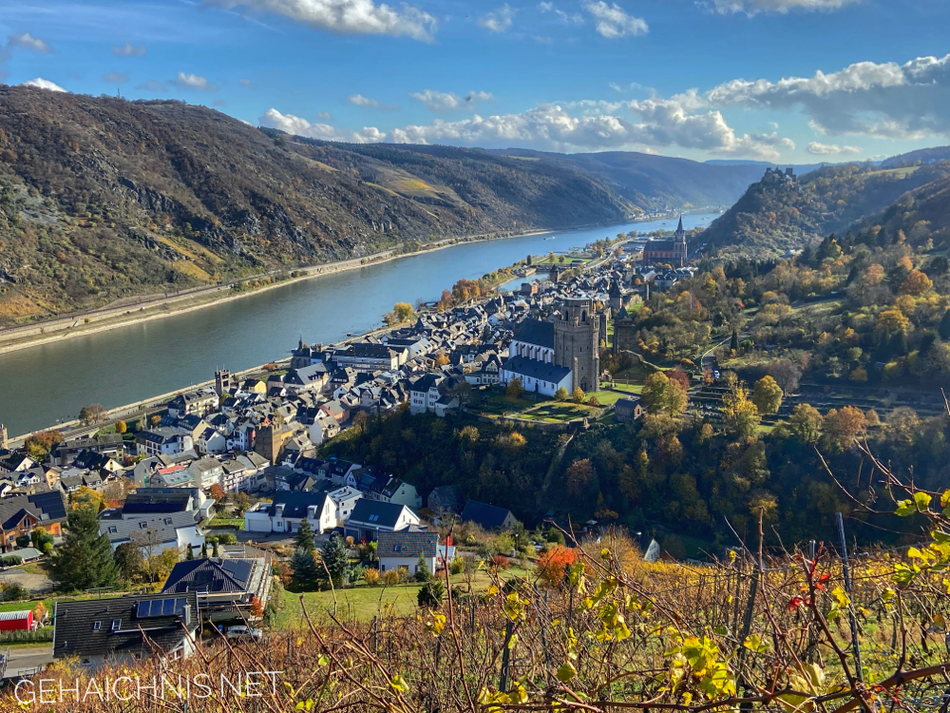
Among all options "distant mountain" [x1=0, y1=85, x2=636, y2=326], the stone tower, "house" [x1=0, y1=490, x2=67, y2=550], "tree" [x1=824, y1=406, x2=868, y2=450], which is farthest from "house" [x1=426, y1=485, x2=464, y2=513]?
"distant mountain" [x1=0, y1=85, x2=636, y2=326]

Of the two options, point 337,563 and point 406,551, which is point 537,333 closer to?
point 406,551

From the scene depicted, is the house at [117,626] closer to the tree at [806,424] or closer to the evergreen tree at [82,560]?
the evergreen tree at [82,560]

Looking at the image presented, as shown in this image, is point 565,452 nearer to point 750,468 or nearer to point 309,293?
point 750,468

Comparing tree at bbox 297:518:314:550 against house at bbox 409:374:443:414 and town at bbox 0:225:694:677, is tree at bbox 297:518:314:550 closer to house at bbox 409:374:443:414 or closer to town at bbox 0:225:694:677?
town at bbox 0:225:694:677

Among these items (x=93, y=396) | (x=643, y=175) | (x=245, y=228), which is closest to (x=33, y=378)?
(x=93, y=396)

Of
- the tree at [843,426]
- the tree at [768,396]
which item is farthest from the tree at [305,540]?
the tree at [768,396]

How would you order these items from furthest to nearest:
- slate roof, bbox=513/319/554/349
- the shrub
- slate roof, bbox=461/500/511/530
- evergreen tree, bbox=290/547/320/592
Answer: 1. slate roof, bbox=513/319/554/349
2. slate roof, bbox=461/500/511/530
3. evergreen tree, bbox=290/547/320/592
4. the shrub
